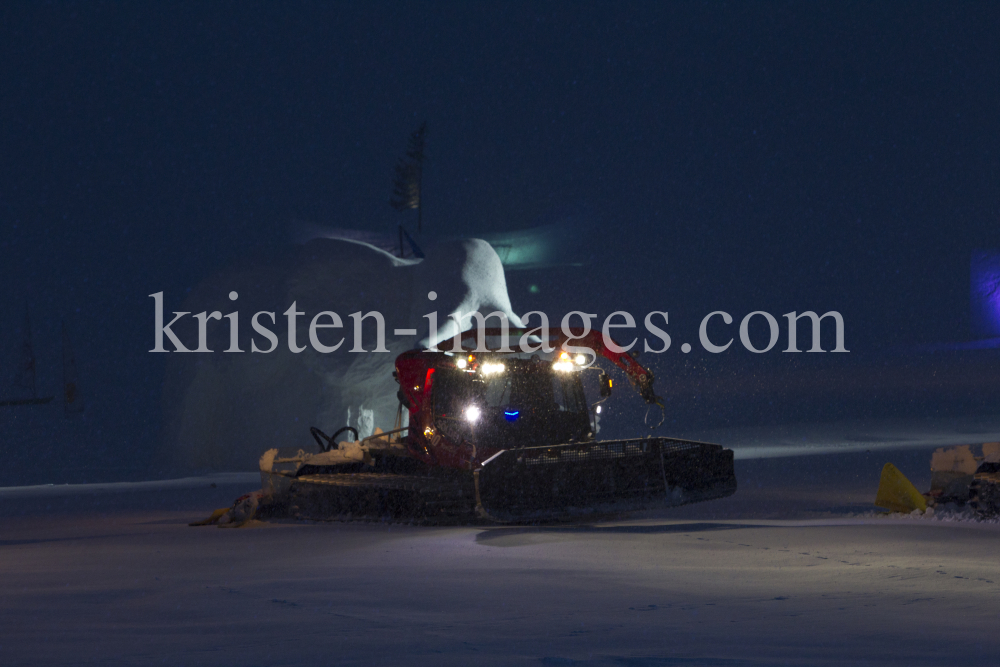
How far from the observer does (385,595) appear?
6.27 m

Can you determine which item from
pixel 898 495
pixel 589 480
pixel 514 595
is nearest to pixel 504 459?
pixel 589 480

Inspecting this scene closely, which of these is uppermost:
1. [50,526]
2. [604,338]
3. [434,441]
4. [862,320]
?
[862,320]

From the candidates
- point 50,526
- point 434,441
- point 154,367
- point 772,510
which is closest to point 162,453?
point 50,526

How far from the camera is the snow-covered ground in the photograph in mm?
4566

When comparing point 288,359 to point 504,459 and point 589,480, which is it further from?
point 589,480

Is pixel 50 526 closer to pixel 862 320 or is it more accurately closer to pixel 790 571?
pixel 790 571

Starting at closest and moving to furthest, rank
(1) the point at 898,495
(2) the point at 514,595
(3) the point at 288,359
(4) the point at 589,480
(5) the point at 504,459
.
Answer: (2) the point at 514,595 → (5) the point at 504,459 → (4) the point at 589,480 → (1) the point at 898,495 → (3) the point at 288,359

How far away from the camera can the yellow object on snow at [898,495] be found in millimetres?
11312

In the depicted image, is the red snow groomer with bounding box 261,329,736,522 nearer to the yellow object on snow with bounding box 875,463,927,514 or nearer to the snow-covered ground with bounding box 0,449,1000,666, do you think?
the snow-covered ground with bounding box 0,449,1000,666

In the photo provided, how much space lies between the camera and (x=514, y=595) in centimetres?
619

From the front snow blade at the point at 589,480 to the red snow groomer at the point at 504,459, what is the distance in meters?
0.01

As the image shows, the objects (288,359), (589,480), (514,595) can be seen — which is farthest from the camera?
(288,359)

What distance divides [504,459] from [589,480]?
3.23 ft

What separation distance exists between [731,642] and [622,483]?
6018mm
